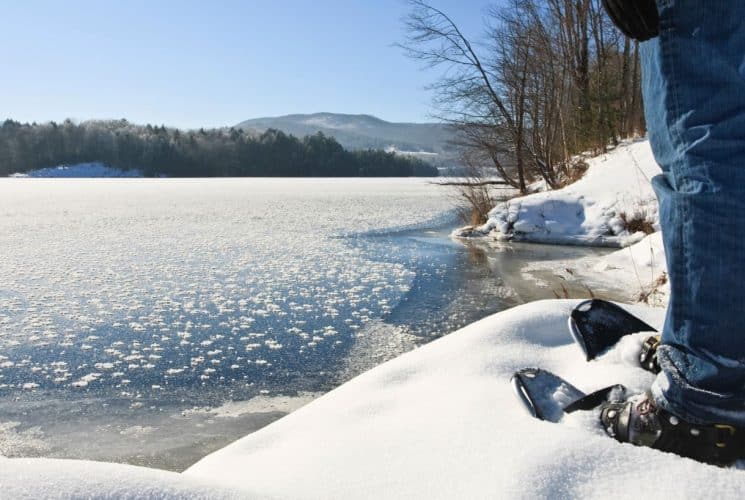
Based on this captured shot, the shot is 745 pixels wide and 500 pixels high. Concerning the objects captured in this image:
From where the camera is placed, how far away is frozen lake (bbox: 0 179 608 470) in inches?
80.4

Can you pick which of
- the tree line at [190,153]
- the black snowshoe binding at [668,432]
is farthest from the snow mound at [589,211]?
the tree line at [190,153]

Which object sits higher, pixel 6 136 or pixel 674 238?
pixel 6 136

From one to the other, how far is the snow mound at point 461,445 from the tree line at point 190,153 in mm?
64639

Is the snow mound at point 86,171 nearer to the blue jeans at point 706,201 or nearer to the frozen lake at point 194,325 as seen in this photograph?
the frozen lake at point 194,325

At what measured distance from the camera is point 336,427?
47.3 inches

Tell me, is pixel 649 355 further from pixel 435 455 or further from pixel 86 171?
pixel 86 171

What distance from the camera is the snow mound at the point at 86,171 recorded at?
2266 inches

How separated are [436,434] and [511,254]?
19.8ft

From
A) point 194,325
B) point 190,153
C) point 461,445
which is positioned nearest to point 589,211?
point 194,325

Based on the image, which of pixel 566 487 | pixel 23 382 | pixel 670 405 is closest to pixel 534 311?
pixel 670 405

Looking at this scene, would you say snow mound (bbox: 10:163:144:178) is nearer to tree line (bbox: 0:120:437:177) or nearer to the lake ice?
tree line (bbox: 0:120:437:177)

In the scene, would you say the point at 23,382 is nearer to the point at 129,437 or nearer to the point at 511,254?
the point at 129,437

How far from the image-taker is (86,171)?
60031 millimetres

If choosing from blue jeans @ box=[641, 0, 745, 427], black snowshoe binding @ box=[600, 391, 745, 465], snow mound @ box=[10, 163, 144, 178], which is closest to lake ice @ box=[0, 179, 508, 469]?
black snowshoe binding @ box=[600, 391, 745, 465]
